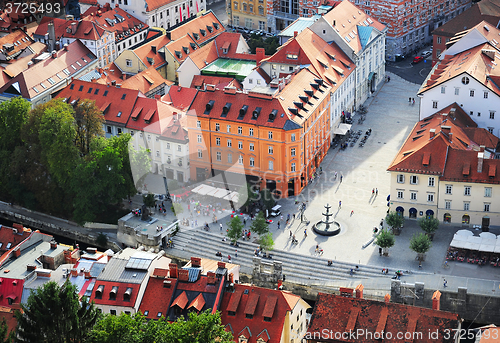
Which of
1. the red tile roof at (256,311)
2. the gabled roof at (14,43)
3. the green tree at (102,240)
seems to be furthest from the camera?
the gabled roof at (14,43)

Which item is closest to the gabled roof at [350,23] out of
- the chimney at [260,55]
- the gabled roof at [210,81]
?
the chimney at [260,55]

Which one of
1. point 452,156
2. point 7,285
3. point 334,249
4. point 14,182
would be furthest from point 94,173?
point 452,156

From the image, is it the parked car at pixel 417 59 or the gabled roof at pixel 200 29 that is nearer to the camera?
the gabled roof at pixel 200 29

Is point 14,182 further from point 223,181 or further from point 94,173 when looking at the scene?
point 223,181

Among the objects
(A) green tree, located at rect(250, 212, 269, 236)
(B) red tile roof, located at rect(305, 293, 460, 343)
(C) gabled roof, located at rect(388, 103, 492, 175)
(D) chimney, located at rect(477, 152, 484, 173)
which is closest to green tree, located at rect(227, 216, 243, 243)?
(A) green tree, located at rect(250, 212, 269, 236)

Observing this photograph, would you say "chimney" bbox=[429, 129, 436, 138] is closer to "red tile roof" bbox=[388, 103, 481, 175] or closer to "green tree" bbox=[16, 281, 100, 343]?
"red tile roof" bbox=[388, 103, 481, 175]

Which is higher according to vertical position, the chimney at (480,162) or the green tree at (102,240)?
the chimney at (480,162)

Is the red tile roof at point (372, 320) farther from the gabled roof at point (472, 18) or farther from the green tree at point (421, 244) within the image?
the gabled roof at point (472, 18)
